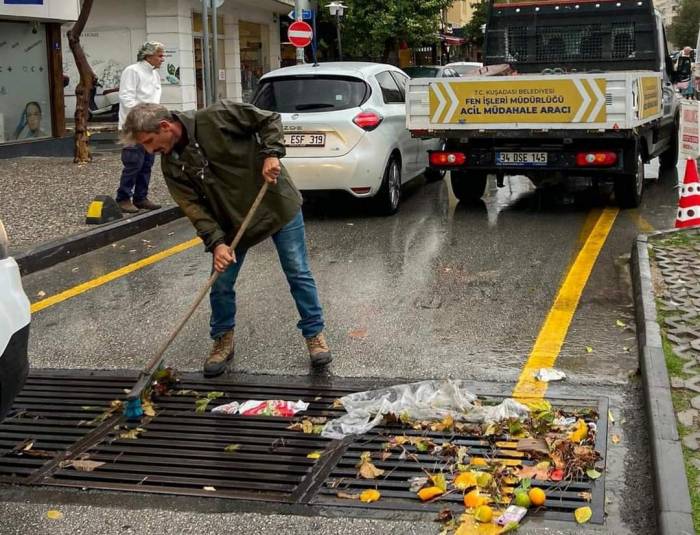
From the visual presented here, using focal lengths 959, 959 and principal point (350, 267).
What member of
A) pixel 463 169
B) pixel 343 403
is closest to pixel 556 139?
pixel 463 169

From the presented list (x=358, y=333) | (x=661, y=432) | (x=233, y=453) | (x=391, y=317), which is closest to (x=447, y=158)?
(x=391, y=317)

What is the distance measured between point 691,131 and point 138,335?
26.5 feet

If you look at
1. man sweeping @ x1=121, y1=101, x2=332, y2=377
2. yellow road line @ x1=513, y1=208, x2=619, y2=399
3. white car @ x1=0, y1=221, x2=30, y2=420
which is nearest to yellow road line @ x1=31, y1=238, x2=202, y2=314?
man sweeping @ x1=121, y1=101, x2=332, y2=377

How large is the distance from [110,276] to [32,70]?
11329 mm

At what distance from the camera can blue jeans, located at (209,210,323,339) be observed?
18.1 ft

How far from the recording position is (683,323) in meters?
5.63

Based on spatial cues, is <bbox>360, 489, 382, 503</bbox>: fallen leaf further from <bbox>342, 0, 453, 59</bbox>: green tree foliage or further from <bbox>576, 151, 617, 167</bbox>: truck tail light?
<bbox>342, 0, 453, 59</bbox>: green tree foliage

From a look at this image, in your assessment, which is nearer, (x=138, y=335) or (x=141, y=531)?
(x=141, y=531)

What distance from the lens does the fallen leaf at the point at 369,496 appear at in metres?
3.90

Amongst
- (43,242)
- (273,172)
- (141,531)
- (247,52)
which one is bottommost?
(141,531)

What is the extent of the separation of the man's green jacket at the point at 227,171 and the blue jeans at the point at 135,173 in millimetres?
5287

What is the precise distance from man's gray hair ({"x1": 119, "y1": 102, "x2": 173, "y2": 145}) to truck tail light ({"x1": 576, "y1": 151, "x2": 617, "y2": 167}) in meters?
6.03

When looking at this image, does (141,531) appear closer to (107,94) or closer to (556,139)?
(556,139)

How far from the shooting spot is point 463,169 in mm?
10555
